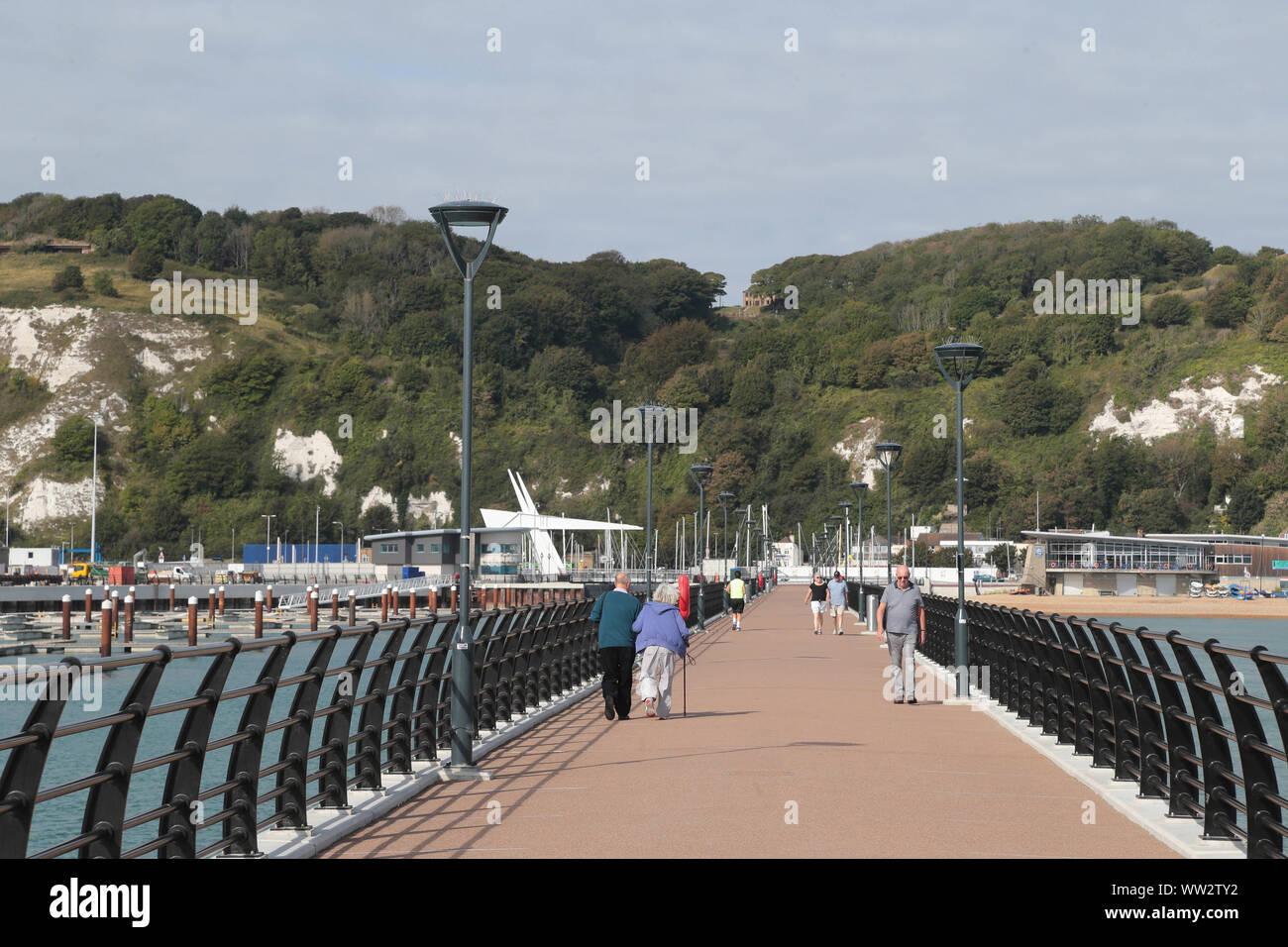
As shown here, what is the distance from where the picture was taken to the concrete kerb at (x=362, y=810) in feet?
28.3

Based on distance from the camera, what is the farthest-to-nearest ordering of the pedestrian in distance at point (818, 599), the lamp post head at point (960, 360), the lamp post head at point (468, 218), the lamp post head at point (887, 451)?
the lamp post head at point (887, 451) < the pedestrian in distance at point (818, 599) < the lamp post head at point (960, 360) < the lamp post head at point (468, 218)

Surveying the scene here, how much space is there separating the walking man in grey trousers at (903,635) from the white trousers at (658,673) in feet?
11.3

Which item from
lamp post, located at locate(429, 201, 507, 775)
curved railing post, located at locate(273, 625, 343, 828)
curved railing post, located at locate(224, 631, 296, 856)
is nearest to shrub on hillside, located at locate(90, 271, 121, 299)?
lamp post, located at locate(429, 201, 507, 775)

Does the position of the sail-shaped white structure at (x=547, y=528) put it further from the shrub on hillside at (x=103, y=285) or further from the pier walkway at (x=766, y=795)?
the shrub on hillside at (x=103, y=285)

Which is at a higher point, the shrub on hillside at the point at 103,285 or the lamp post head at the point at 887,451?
the shrub on hillside at the point at 103,285

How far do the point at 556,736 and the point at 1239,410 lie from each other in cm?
15934

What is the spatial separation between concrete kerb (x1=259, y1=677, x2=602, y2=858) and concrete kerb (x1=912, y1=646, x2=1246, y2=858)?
486 centimetres

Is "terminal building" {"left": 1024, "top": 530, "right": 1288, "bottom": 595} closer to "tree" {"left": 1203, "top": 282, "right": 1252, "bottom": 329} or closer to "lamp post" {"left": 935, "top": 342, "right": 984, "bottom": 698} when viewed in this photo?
"tree" {"left": 1203, "top": 282, "right": 1252, "bottom": 329}

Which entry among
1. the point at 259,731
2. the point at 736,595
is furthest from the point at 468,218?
the point at 736,595

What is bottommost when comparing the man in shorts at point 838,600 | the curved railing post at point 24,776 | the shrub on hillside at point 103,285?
the man in shorts at point 838,600

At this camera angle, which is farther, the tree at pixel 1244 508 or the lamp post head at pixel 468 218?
the tree at pixel 1244 508

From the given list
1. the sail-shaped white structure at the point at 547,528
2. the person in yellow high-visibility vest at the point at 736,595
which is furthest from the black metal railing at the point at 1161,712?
the sail-shaped white structure at the point at 547,528

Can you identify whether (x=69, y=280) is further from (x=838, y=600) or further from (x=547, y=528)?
(x=838, y=600)
